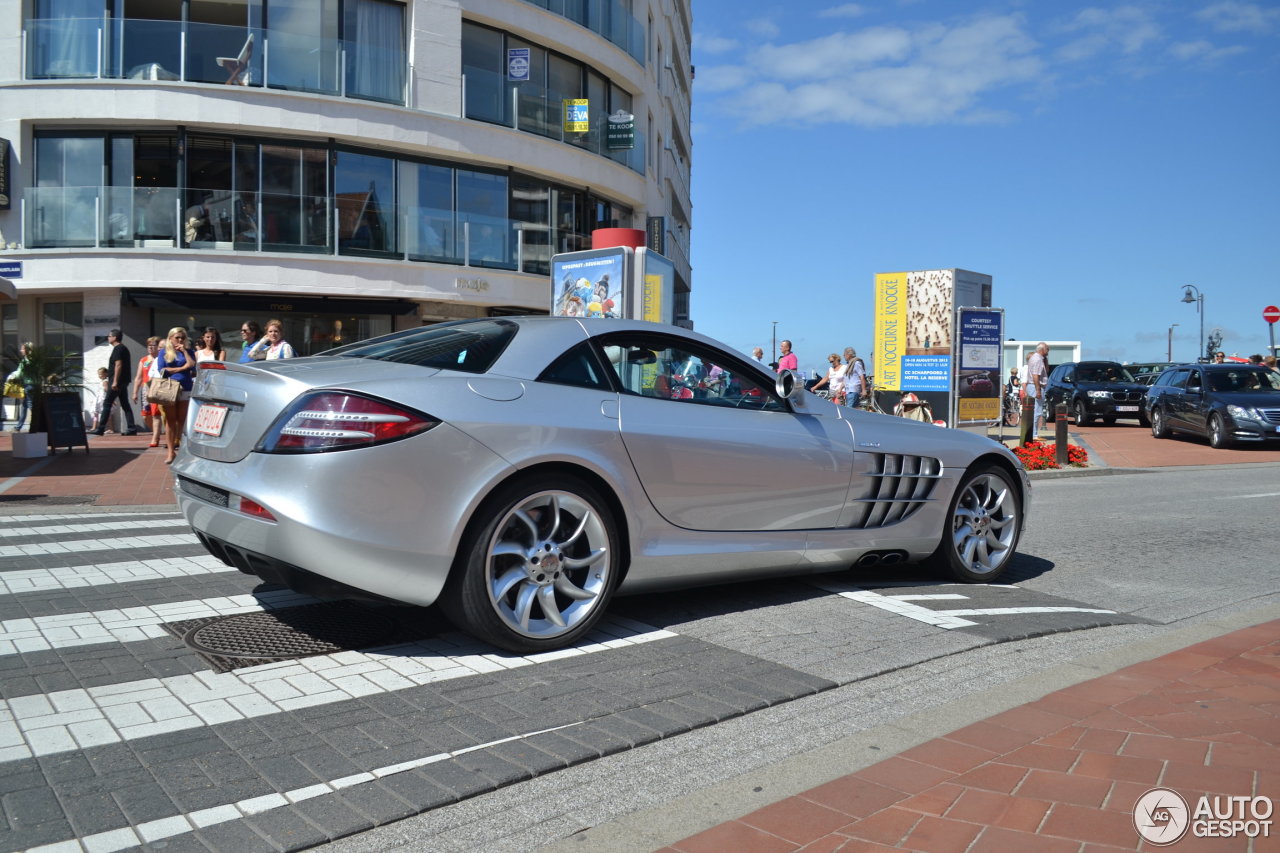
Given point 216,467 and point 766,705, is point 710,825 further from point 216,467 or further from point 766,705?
point 216,467

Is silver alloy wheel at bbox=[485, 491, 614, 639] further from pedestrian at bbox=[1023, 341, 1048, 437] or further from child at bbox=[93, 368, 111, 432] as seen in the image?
pedestrian at bbox=[1023, 341, 1048, 437]

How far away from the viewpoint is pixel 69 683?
3871 millimetres

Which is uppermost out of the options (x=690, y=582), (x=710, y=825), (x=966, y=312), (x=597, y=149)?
(x=597, y=149)

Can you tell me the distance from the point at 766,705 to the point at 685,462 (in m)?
1.36

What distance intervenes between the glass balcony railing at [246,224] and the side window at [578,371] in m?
19.7

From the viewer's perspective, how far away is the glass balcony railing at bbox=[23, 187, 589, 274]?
71.8ft

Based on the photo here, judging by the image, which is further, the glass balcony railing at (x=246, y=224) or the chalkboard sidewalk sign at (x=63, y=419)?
the glass balcony railing at (x=246, y=224)

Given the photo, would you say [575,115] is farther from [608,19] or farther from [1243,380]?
[1243,380]

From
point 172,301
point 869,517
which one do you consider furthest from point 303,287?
point 869,517

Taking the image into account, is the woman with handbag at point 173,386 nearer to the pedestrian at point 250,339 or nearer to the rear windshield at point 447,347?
the pedestrian at point 250,339

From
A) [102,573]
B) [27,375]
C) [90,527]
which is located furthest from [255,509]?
[27,375]

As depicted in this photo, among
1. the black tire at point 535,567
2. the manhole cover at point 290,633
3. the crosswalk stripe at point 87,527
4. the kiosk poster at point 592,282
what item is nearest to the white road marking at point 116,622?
the manhole cover at point 290,633

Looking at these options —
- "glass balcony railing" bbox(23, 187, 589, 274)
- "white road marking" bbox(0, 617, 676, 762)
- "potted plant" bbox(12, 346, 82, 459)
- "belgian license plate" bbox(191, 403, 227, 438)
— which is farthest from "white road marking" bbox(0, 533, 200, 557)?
"glass balcony railing" bbox(23, 187, 589, 274)

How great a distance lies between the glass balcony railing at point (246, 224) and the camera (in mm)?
21875
